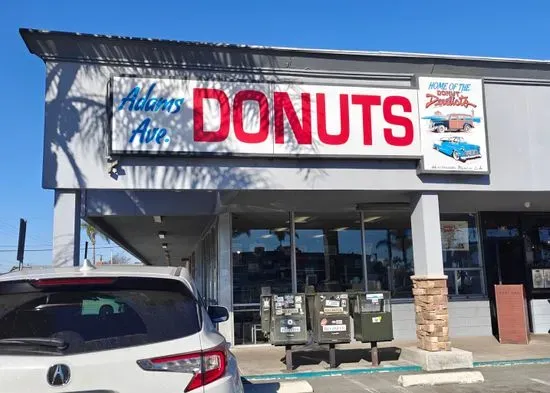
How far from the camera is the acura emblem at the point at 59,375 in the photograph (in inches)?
122

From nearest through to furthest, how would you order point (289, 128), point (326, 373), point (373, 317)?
point (326, 373)
point (289, 128)
point (373, 317)

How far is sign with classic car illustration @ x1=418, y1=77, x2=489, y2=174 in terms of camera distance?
10398mm

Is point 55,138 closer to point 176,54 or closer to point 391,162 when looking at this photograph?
point 176,54

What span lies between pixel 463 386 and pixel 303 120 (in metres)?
4.87

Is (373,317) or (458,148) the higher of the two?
(458,148)

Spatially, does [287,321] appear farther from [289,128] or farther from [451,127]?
[451,127]

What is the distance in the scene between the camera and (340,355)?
37.8 ft

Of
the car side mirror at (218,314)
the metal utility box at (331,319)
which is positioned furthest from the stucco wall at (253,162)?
the car side mirror at (218,314)

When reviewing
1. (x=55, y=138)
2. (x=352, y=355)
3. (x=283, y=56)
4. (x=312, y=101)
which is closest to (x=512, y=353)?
(x=352, y=355)

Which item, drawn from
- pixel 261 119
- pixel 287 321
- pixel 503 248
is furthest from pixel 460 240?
pixel 261 119

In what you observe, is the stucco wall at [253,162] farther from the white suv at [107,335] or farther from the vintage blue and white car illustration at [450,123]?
the white suv at [107,335]

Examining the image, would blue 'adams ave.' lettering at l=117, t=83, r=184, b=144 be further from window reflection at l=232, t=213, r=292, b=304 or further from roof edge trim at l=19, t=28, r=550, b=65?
window reflection at l=232, t=213, r=292, b=304

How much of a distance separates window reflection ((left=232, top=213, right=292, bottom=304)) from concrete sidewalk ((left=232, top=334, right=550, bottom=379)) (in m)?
1.49

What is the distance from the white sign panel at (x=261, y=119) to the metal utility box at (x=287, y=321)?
8.18 feet
